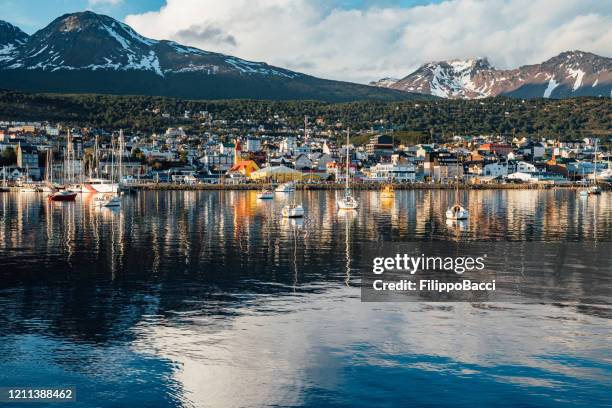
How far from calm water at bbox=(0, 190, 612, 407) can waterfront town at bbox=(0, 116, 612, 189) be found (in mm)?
78998

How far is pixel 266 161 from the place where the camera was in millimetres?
143625

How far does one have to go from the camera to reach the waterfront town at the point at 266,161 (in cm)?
12075

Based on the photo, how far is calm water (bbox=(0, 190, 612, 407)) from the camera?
12562 mm

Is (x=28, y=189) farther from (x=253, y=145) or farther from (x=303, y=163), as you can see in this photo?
(x=253, y=145)

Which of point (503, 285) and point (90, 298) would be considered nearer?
point (90, 298)

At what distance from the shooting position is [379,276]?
79.0 ft

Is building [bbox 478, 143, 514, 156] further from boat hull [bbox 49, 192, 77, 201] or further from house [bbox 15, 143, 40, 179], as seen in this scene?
boat hull [bbox 49, 192, 77, 201]

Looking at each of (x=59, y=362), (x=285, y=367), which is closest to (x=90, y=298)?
(x=59, y=362)

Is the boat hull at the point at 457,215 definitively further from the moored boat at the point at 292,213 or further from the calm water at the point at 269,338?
the calm water at the point at 269,338

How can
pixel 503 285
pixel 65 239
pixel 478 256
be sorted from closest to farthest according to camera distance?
pixel 503 285 < pixel 478 256 < pixel 65 239

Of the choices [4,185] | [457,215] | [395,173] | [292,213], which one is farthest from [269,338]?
[395,173]

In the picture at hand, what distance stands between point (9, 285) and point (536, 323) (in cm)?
1569

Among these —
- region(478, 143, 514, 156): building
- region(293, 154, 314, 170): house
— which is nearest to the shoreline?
region(293, 154, 314, 170): house

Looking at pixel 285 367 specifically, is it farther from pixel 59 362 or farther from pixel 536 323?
pixel 536 323
